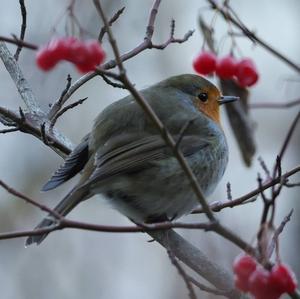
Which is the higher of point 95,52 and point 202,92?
point 95,52

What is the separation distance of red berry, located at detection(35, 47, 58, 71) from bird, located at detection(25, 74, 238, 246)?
3.07 feet

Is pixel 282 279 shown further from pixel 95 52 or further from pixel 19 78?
pixel 19 78

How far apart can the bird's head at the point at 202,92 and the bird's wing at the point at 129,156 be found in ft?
2.16

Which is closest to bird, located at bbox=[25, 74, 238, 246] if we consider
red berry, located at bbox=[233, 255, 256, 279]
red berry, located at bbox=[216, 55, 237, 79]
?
red berry, located at bbox=[216, 55, 237, 79]

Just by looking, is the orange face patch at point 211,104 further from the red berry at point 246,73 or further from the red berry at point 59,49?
the red berry at point 59,49

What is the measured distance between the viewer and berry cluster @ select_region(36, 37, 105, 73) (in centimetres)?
238

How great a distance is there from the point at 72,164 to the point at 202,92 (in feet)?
3.05

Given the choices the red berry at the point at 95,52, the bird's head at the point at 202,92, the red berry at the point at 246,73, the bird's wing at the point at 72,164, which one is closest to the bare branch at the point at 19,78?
the bird's wing at the point at 72,164

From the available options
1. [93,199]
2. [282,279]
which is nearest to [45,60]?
[282,279]

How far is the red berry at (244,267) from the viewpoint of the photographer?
90.7 inches

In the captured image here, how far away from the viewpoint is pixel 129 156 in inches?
139

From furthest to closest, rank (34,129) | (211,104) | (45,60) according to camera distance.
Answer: (211,104) < (34,129) < (45,60)

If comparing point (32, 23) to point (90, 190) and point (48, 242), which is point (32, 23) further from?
point (90, 190)

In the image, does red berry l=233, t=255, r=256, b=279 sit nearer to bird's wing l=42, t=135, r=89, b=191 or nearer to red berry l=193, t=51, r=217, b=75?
red berry l=193, t=51, r=217, b=75
